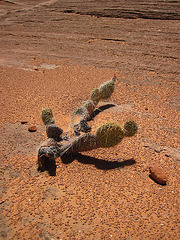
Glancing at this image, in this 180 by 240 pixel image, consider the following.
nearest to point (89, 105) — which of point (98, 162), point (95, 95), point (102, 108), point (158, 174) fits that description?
point (95, 95)

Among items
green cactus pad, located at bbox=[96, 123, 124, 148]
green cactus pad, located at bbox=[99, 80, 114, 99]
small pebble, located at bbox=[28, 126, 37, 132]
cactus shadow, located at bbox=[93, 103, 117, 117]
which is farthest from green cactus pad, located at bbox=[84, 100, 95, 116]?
green cactus pad, located at bbox=[96, 123, 124, 148]

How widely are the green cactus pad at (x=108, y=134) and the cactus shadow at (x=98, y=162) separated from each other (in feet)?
0.78

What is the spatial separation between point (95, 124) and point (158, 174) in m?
1.55

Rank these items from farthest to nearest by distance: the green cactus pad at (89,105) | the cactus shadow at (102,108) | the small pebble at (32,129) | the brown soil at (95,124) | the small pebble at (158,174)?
the cactus shadow at (102,108) → the green cactus pad at (89,105) → the small pebble at (32,129) → the small pebble at (158,174) → the brown soil at (95,124)

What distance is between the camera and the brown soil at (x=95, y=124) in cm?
262

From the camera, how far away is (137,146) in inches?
151

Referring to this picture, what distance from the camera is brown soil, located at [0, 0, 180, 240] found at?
2.62 meters

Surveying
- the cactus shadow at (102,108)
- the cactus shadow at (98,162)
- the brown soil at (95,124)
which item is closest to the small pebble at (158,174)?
the brown soil at (95,124)

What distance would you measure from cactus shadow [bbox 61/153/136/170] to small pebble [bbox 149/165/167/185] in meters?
0.32

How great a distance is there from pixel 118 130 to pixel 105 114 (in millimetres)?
1332

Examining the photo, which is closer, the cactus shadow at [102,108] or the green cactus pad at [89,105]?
the green cactus pad at [89,105]

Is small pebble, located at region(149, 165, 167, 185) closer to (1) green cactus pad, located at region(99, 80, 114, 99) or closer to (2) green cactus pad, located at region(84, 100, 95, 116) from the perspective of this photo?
(2) green cactus pad, located at region(84, 100, 95, 116)

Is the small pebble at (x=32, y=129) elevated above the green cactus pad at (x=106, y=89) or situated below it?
below

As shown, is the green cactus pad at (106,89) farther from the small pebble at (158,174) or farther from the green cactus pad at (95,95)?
the small pebble at (158,174)
